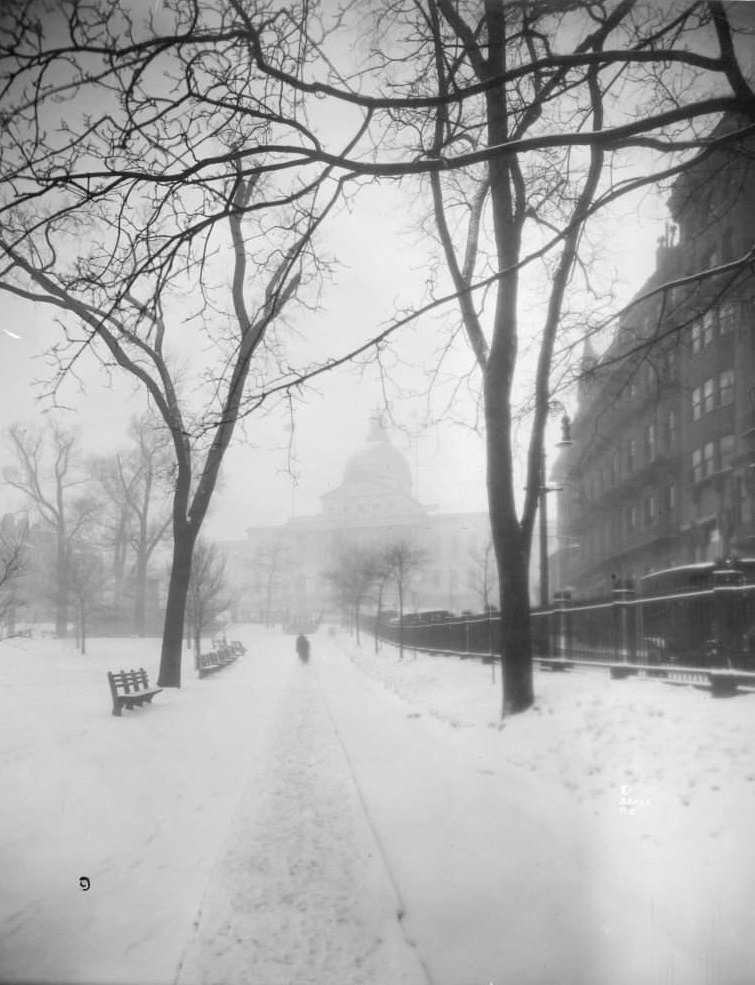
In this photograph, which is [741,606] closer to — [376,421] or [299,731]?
[376,421]

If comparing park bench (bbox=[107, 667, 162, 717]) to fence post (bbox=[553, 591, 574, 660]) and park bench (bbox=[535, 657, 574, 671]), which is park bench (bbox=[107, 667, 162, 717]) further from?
park bench (bbox=[535, 657, 574, 671])

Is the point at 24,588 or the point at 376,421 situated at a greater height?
the point at 376,421

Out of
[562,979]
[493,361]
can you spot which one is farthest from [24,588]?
[562,979]

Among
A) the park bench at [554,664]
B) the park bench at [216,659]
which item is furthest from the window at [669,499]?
the park bench at [216,659]

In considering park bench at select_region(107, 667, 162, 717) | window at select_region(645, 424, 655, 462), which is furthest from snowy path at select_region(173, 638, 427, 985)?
window at select_region(645, 424, 655, 462)

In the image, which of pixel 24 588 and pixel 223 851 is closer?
pixel 223 851

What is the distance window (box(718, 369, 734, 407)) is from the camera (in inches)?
133

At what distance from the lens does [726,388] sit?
349cm

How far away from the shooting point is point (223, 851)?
3.76 meters

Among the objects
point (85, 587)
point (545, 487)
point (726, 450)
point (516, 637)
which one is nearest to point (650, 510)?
point (726, 450)

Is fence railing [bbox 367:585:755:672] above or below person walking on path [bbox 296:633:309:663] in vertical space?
above

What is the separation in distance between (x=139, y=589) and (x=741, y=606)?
430cm

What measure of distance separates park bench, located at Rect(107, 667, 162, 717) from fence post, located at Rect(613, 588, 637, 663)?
3.40m

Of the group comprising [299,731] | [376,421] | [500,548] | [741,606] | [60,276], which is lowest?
[299,731]
